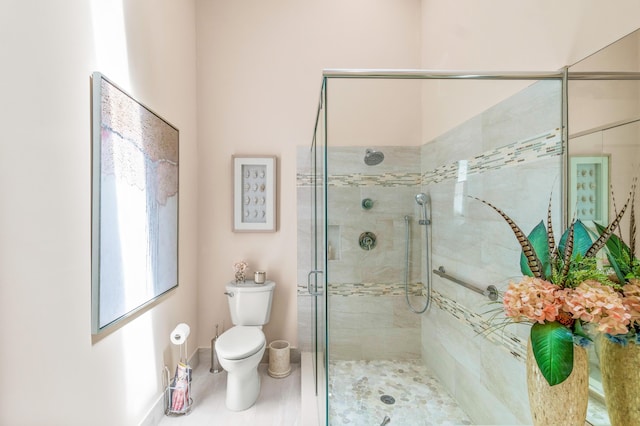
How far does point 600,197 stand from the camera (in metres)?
1.10

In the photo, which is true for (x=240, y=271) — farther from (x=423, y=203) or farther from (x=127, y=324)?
(x=423, y=203)

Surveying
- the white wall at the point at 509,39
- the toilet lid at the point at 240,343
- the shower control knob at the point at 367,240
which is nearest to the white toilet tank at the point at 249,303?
the toilet lid at the point at 240,343

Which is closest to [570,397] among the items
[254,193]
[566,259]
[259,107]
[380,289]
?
[566,259]

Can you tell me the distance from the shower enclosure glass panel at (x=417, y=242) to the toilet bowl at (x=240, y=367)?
71 centimetres

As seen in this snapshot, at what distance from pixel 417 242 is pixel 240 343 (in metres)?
1.36

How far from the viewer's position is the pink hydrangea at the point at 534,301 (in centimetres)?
85

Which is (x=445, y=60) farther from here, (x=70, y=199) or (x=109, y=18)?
(x=70, y=199)

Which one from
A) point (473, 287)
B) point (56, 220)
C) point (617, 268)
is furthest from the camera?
point (473, 287)

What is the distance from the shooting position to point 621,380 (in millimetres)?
857

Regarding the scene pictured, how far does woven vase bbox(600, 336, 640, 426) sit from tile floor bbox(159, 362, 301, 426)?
1.61 m

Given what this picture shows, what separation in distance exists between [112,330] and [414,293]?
1439 mm

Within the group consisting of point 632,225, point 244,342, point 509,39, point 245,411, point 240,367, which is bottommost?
point 245,411

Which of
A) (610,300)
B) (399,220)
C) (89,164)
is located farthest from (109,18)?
(610,300)

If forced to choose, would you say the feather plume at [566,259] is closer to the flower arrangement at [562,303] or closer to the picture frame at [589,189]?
the flower arrangement at [562,303]
